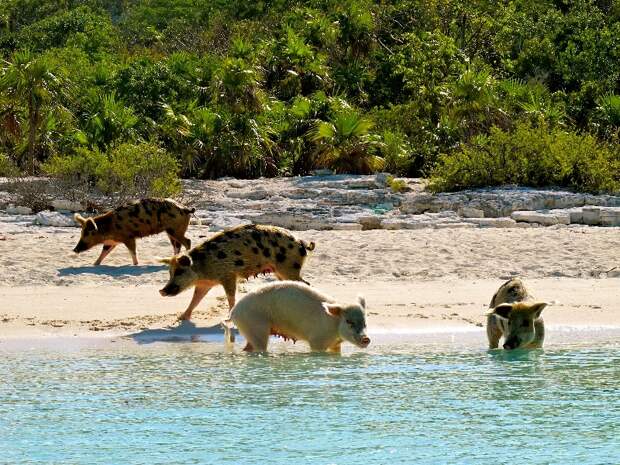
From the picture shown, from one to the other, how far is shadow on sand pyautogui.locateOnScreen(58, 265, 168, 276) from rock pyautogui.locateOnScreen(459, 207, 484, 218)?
7169mm

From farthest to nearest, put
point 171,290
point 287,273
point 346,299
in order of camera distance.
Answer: point 346,299
point 287,273
point 171,290

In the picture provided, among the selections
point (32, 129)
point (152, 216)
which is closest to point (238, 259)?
point (152, 216)

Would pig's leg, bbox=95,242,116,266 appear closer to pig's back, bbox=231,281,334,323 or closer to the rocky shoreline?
the rocky shoreline

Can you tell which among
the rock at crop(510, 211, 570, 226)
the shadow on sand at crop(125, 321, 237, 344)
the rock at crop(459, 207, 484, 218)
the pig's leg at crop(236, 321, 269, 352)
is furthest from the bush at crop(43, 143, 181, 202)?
the pig's leg at crop(236, 321, 269, 352)

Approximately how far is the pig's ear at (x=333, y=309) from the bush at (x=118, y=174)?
1169 centimetres

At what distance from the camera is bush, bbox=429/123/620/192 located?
24750 mm

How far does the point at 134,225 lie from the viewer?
1731cm

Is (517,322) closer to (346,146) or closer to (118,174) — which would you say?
(118,174)

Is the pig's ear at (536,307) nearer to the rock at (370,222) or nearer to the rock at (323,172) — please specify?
the rock at (370,222)

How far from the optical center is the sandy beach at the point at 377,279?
13.7 m

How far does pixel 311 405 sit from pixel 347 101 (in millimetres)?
26212

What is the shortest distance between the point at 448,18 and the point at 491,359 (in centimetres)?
2973

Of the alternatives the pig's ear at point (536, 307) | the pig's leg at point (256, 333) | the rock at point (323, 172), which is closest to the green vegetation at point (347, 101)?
the rock at point (323, 172)

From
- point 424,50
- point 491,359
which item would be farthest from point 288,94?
point 491,359
